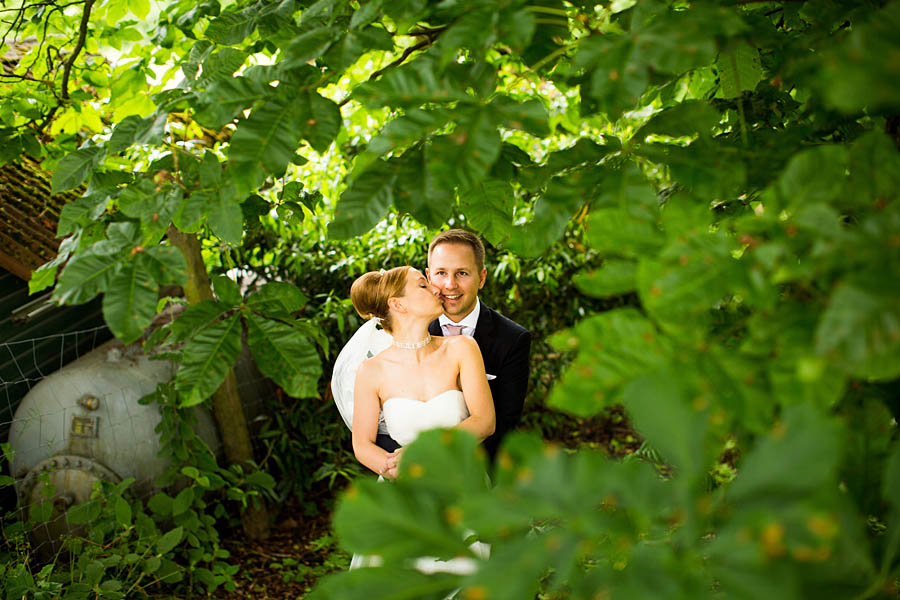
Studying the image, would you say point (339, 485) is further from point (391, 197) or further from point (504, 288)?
point (391, 197)

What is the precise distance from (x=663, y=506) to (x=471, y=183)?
542 mm

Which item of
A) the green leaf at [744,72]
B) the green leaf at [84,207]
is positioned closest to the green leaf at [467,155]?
the green leaf at [84,207]

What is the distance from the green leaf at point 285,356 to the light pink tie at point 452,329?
62.7 inches

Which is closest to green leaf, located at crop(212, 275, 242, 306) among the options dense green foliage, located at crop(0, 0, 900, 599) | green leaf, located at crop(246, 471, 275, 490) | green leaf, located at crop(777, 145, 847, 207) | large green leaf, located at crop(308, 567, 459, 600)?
dense green foliage, located at crop(0, 0, 900, 599)

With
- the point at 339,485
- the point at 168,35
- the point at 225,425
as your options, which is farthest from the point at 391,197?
the point at 339,485

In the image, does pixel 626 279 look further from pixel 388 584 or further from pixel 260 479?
pixel 260 479

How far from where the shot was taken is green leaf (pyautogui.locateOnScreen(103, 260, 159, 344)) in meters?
1.12

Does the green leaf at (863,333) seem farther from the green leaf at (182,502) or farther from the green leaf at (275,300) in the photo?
the green leaf at (182,502)

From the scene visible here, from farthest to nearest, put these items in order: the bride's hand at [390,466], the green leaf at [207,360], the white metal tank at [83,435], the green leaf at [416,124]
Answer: the white metal tank at [83,435], the bride's hand at [390,466], the green leaf at [207,360], the green leaf at [416,124]

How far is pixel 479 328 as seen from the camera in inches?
111

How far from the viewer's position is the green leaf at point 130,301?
3.67ft

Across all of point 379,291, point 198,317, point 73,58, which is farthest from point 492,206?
point 73,58

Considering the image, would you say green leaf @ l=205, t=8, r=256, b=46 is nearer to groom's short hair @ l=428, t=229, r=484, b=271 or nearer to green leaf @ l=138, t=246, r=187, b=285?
green leaf @ l=138, t=246, r=187, b=285

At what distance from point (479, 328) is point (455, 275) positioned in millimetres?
234
